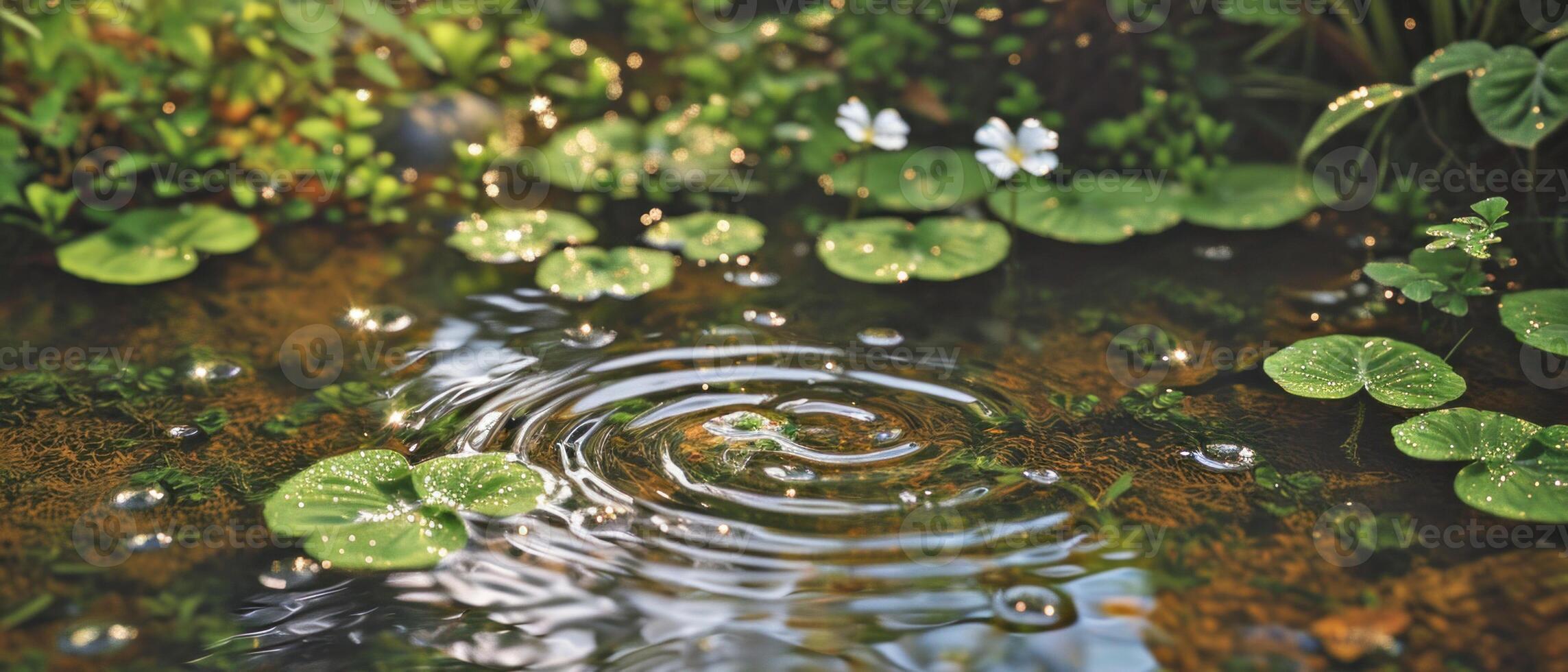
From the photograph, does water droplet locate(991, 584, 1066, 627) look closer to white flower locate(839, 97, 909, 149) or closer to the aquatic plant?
the aquatic plant

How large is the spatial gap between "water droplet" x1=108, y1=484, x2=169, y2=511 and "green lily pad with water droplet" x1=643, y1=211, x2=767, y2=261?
1.11 m

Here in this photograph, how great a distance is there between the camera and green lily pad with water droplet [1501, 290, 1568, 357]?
5.96ft

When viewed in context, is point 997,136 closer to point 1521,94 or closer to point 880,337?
point 880,337

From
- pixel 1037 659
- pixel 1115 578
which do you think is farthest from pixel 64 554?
pixel 1115 578

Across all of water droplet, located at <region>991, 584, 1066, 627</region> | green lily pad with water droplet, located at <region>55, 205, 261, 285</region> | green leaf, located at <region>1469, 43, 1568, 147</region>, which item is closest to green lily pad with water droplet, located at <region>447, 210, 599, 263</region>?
green lily pad with water droplet, located at <region>55, 205, 261, 285</region>

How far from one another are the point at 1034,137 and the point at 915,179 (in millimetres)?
462

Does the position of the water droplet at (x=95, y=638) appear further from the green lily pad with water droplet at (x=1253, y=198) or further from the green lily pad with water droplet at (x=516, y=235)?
the green lily pad with water droplet at (x=1253, y=198)

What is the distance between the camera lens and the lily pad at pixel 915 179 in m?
2.60

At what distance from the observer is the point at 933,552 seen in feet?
4.95

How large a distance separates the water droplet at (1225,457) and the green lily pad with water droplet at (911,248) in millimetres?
Answer: 683

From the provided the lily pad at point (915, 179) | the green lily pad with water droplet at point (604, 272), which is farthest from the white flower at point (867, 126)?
the green lily pad with water droplet at point (604, 272)

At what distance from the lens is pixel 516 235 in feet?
7.95

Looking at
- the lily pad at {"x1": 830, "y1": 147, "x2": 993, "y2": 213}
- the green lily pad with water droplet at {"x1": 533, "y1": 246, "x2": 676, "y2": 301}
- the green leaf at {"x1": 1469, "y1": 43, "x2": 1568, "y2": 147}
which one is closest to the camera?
the green leaf at {"x1": 1469, "y1": 43, "x2": 1568, "y2": 147}

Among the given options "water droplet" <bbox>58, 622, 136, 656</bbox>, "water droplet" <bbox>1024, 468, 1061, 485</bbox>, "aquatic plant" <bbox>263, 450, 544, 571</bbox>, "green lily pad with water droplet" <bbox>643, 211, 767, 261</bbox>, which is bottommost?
"water droplet" <bbox>58, 622, 136, 656</bbox>
